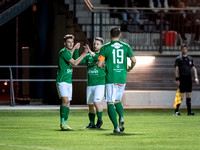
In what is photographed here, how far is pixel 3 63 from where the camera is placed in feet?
106

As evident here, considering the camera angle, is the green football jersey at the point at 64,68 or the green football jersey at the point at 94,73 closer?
the green football jersey at the point at 64,68

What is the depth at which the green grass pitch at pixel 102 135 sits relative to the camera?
11.6m

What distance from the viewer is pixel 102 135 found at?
536 inches

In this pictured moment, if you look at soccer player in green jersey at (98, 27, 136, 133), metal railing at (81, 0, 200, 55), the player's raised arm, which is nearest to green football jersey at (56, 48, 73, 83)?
the player's raised arm

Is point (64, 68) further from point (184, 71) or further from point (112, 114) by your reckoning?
point (184, 71)

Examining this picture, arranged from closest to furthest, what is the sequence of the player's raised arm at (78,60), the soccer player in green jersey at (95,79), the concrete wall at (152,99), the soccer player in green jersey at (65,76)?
the player's raised arm at (78,60)
the soccer player in green jersey at (65,76)
the soccer player in green jersey at (95,79)
the concrete wall at (152,99)

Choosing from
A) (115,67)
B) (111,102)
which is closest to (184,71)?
(115,67)

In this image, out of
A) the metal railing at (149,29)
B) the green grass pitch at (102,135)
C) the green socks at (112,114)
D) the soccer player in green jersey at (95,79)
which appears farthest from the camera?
the metal railing at (149,29)

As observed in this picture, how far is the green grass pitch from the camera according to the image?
11648 millimetres

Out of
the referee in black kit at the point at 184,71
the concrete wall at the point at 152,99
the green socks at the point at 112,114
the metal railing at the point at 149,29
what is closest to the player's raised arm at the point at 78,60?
the green socks at the point at 112,114

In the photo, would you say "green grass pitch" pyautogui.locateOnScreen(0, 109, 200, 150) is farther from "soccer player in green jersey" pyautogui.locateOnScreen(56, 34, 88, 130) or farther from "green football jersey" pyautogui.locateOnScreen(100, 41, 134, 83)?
"green football jersey" pyautogui.locateOnScreen(100, 41, 134, 83)

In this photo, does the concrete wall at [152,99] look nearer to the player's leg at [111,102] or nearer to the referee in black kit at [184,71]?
the referee in black kit at [184,71]

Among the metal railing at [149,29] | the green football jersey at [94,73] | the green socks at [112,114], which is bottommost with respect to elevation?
the green socks at [112,114]

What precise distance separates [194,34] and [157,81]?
2462 mm
